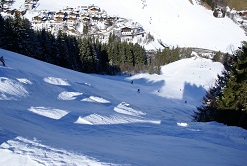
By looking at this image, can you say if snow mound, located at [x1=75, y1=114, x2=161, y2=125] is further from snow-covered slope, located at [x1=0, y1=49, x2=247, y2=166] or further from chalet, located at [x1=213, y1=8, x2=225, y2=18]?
chalet, located at [x1=213, y1=8, x2=225, y2=18]

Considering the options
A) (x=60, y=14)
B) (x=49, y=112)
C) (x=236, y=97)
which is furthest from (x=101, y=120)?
(x=60, y=14)

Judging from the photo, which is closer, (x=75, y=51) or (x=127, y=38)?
(x=75, y=51)

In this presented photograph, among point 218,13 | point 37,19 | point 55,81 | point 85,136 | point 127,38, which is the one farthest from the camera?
point 218,13

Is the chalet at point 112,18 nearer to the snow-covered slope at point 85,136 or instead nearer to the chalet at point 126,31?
the chalet at point 126,31

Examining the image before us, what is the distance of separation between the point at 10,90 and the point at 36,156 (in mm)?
10061

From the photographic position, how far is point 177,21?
114 meters

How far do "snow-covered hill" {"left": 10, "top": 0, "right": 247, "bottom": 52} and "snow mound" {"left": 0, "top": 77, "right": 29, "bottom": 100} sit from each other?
88347 millimetres

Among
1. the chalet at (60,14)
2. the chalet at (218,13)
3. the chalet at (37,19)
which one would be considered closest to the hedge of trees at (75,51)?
the chalet at (218,13)

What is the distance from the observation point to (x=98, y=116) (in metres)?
14.5

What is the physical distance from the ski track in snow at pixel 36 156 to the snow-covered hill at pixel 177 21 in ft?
314

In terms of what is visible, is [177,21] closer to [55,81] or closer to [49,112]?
[55,81]

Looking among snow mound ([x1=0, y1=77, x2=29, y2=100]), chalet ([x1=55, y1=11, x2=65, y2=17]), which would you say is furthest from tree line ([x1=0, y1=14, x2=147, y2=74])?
chalet ([x1=55, y1=11, x2=65, y2=17])

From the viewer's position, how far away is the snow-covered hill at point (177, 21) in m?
103

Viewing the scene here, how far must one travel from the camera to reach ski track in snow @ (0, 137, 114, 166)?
6.09 meters
